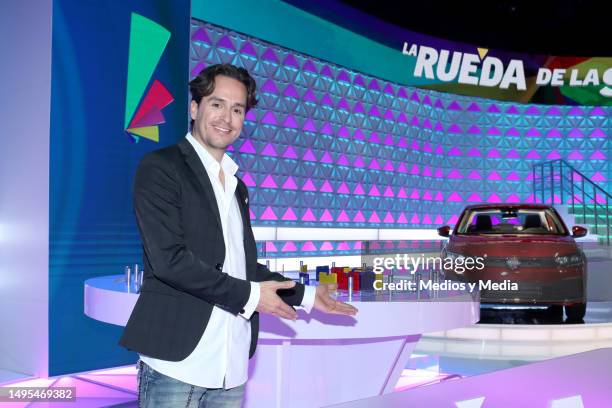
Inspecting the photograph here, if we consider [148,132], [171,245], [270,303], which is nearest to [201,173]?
[171,245]

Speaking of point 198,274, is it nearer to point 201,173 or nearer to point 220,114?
point 201,173

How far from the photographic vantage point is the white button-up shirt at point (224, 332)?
56.2 inches

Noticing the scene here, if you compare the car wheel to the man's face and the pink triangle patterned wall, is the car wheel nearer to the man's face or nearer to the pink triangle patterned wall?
the pink triangle patterned wall

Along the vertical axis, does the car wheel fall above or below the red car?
below

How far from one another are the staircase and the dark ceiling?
11.2 feet

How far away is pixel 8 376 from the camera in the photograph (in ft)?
16.1

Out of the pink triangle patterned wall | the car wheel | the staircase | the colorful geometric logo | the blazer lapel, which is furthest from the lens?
the staircase

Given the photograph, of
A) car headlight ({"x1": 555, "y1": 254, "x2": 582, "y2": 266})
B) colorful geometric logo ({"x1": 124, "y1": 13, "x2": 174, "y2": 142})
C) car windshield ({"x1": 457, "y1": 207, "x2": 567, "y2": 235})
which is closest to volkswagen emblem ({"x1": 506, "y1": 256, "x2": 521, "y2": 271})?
car headlight ({"x1": 555, "y1": 254, "x2": 582, "y2": 266})

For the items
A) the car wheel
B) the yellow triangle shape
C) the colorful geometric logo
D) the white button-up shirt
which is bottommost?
the car wheel

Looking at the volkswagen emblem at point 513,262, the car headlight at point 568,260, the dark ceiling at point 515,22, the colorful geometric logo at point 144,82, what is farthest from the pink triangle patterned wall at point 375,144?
the car headlight at point 568,260

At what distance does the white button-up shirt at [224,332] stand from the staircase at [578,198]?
952cm

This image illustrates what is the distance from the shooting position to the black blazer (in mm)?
1353

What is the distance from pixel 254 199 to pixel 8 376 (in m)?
3.89

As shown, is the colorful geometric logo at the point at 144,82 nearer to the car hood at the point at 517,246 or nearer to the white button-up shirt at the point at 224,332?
the car hood at the point at 517,246
